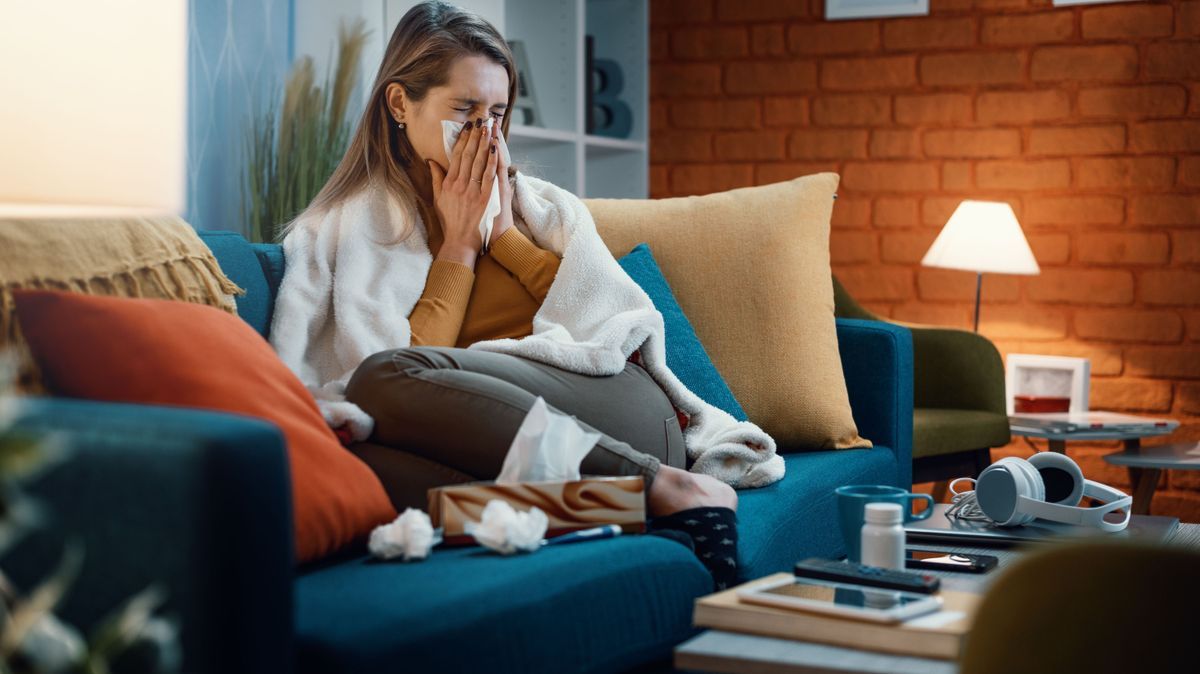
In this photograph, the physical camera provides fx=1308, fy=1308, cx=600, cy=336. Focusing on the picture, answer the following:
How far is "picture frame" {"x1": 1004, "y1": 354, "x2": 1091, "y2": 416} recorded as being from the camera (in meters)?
3.65

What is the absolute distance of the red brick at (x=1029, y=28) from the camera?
389cm

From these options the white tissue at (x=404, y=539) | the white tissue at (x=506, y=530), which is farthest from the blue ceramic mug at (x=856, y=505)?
the white tissue at (x=404, y=539)

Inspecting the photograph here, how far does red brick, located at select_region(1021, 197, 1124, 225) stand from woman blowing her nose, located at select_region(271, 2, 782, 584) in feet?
7.09

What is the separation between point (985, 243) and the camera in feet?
12.0

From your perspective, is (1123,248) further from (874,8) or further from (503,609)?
(503,609)

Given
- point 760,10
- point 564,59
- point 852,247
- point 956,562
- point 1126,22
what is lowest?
point 956,562

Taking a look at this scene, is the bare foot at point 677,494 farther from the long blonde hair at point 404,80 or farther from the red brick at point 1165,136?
the red brick at point 1165,136

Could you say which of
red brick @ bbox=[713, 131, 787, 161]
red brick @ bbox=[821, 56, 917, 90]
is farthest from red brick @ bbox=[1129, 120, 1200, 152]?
red brick @ bbox=[713, 131, 787, 161]

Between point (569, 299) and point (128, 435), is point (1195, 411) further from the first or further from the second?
point (128, 435)

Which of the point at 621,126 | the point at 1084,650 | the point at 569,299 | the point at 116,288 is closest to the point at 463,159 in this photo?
the point at 569,299

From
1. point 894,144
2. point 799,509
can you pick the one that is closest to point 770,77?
point 894,144

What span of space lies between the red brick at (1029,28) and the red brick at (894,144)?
0.36 m

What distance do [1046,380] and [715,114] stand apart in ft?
4.54

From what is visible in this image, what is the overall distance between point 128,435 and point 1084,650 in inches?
26.8
